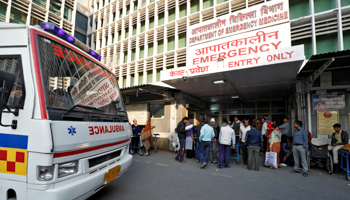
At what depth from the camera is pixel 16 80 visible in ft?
7.59

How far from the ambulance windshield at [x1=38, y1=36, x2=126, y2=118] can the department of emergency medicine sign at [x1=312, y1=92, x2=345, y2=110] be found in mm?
8040

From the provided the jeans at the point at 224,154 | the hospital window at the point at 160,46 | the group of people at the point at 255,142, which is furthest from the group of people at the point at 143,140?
the hospital window at the point at 160,46

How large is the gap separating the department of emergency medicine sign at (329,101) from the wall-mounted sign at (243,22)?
3.46 meters

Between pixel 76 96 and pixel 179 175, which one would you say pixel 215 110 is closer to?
pixel 179 175

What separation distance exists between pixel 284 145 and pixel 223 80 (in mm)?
3619

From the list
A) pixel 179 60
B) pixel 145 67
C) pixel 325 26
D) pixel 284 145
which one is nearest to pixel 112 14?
pixel 145 67

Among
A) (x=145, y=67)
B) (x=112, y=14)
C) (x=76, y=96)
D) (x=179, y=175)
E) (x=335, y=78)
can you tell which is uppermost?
Result: (x=112, y=14)

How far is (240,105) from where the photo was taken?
561 inches

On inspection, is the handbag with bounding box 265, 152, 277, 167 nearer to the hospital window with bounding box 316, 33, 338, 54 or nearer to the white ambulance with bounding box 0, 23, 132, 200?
the hospital window with bounding box 316, 33, 338, 54

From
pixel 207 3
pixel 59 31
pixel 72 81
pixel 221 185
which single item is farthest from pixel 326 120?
pixel 59 31

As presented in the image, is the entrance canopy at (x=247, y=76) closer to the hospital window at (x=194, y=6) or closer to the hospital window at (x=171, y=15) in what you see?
the hospital window at (x=194, y=6)

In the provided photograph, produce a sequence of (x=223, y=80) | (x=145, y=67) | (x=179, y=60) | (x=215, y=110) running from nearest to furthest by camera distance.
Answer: (x=223, y=80)
(x=179, y=60)
(x=145, y=67)
(x=215, y=110)

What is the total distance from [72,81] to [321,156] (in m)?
7.71

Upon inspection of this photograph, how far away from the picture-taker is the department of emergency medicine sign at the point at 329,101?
23.8 ft
